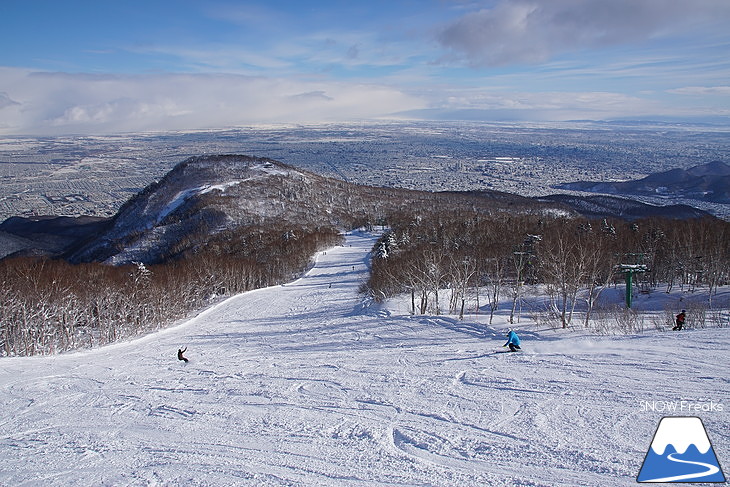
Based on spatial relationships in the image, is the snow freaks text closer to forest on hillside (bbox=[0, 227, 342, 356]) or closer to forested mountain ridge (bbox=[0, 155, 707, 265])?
forest on hillside (bbox=[0, 227, 342, 356])

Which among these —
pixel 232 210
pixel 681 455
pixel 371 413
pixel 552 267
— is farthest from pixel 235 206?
pixel 681 455

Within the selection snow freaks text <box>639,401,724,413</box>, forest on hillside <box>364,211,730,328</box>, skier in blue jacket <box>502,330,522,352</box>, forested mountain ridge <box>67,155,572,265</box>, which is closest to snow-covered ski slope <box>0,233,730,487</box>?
snow freaks text <box>639,401,724,413</box>

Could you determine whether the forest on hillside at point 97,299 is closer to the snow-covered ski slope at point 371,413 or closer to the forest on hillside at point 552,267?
the snow-covered ski slope at point 371,413

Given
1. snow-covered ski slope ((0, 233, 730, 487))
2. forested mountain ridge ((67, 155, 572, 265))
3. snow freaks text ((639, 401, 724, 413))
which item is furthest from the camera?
forested mountain ridge ((67, 155, 572, 265))

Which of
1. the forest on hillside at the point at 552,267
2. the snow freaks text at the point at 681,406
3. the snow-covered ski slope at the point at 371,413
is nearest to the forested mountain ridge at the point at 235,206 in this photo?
the forest on hillside at the point at 552,267

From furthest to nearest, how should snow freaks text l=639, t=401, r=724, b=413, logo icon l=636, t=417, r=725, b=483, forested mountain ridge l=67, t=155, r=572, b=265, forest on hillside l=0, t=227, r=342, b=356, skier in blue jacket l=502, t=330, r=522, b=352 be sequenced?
forested mountain ridge l=67, t=155, r=572, b=265 < forest on hillside l=0, t=227, r=342, b=356 < skier in blue jacket l=502, t=330, r=522, b=352 < snow freaks text l=639, t=401, r=724, b=413 < logo icon l=636, t=417, r=725, b=483
